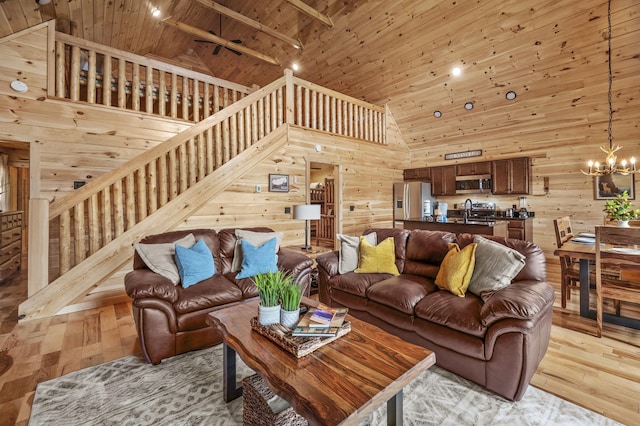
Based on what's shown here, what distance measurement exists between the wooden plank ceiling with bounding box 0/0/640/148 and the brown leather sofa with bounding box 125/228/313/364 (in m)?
3.69

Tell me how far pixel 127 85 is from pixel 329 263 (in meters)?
4.21

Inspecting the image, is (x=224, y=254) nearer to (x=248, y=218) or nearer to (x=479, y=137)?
(x=248, y=218)

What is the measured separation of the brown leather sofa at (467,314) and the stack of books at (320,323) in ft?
2.52

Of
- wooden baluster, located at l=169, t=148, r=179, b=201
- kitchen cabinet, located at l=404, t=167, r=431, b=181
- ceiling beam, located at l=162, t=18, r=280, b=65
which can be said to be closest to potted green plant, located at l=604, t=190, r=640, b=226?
Result: kitchen cabinet, located at l=404, t=167, r=431, b=181

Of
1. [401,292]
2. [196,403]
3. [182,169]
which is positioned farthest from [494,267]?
[182,169]

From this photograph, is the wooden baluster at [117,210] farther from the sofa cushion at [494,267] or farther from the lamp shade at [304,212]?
the sofa cushion at [494,267]

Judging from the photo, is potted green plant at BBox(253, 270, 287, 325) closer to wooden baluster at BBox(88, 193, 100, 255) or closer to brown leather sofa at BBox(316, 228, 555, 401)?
brown leather sofa at BBox(316, 228, 555, 401)

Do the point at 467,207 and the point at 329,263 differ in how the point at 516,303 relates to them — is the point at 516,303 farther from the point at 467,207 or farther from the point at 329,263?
the point at 467,207

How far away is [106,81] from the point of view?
4.16 meters

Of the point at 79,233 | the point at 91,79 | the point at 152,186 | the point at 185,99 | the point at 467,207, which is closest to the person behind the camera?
the point at 79,233

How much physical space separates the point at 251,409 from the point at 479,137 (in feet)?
22.0

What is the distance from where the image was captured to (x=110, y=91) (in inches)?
166

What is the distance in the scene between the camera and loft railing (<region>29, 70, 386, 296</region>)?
328 cm

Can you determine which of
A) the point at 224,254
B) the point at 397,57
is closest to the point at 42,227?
the point at 224,254
